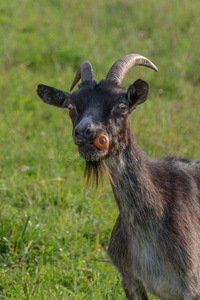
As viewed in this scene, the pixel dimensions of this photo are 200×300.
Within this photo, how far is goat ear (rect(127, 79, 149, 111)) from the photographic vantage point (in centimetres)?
413

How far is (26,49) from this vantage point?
1012cm

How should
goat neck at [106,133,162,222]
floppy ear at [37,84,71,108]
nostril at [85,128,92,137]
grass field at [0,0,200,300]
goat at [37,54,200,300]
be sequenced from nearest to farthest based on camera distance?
1. nostril at [85,128,92,137]
2. goat at [37,54,200,300]
3. goat neck at [106,133,162,222]
4. floppy ear at [37,84,71,108]
5. grass field at [0,0,200,300]

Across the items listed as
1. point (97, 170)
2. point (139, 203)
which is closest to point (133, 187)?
point (139, 203)

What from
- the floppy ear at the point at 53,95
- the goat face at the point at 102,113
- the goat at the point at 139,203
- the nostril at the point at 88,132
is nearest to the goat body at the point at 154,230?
the goat at the point at 139,203

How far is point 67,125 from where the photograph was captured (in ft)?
26.5

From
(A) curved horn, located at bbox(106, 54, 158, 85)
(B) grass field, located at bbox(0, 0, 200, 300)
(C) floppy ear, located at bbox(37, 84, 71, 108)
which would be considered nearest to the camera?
(A) curved horn, located at bbox(106, 54, 158, 85)

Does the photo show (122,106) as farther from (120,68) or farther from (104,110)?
(120,68)

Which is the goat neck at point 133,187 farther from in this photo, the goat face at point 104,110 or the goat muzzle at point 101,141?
the goat muzzle at point 101,141

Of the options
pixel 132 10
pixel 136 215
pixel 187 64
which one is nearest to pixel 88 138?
pixel 136 215

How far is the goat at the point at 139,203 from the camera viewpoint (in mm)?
4086

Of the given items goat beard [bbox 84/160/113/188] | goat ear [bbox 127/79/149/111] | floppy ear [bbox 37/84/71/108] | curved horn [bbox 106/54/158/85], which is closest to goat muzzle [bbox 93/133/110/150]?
goat beard [bbox 84/160/113/188]

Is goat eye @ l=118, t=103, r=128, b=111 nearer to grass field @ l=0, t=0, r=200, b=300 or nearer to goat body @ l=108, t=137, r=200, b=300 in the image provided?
goat body @ l=108, t=137, r=200, b=300

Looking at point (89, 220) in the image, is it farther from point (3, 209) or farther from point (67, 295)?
point (67, 295)

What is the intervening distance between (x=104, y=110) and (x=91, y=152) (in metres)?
0.31
